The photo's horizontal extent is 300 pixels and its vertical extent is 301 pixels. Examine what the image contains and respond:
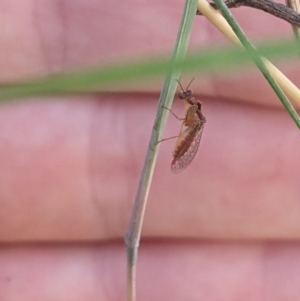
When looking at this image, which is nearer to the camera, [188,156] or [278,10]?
[278,10]

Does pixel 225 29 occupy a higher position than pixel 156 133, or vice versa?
pixel 225 29

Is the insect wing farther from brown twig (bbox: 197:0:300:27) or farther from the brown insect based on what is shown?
brown twig (bbox: 197:0:300:27)

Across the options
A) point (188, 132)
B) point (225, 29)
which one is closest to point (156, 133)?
point (225, 29)

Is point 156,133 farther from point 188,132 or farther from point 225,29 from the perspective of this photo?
point 188,132

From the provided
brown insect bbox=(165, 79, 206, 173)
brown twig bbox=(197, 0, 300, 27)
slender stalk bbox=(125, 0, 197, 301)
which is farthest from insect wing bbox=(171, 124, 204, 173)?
brown twig bbox=(197, 0, 300, 27)

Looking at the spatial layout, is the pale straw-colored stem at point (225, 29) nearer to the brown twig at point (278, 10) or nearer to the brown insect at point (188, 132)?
the brown twig at point (278, 10)

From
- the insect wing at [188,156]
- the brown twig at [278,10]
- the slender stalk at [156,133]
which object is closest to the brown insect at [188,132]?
the insect wing at [188,156]

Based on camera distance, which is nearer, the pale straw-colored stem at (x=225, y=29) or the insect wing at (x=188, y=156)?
the pale straw-colored stem at (x=225, y=29)

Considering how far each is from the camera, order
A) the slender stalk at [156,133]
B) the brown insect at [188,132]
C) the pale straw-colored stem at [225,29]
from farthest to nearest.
Answer: the brown insect at [188,132] → the pale straw-colored stem at [225,29] → the slender stalk at [156,133]

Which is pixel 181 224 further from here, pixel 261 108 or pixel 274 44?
pixel 274 44
